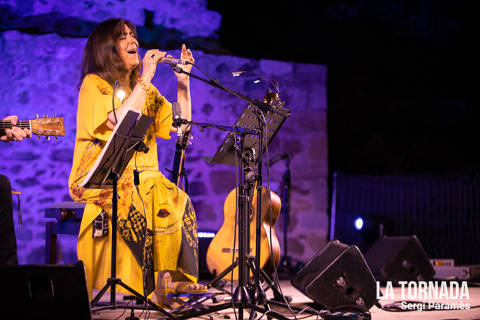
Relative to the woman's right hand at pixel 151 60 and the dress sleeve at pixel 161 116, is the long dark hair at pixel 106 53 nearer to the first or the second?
the dress sleeve at pixel 161 116

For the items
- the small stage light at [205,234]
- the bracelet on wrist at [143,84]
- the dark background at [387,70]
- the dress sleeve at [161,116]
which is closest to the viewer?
the bracelet on wrist at [143,84]

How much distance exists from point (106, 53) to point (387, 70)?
4.25 metres

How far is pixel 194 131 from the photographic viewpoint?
212 inches

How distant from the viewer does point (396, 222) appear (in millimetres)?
5371

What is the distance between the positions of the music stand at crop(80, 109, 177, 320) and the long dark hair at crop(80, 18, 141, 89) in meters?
0.89

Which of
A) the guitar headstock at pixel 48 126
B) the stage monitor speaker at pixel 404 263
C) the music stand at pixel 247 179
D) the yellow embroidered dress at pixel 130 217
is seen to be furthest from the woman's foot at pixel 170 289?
the stage monitor speaker at pixel 404 263

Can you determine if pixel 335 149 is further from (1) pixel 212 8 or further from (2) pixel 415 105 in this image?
(1) pixel 212 8

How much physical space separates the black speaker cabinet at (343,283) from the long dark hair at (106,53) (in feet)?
5.75

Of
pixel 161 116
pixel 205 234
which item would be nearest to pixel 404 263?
pixel 205 234

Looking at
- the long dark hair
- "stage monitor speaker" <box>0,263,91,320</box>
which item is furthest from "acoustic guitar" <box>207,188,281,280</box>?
"stage monitor speaker" <box>0,263,91,320</box>

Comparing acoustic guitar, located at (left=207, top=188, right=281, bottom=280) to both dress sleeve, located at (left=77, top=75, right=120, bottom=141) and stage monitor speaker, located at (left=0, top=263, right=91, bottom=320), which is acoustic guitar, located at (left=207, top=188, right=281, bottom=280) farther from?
stage monitor speaker, located at (left=0, top=263, right=91, bottom=320)

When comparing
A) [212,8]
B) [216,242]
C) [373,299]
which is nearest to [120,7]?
[212,8]

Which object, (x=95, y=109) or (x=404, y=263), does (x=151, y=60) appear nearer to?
(x=95, y=109)

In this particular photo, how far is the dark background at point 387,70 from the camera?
20.6 ft
